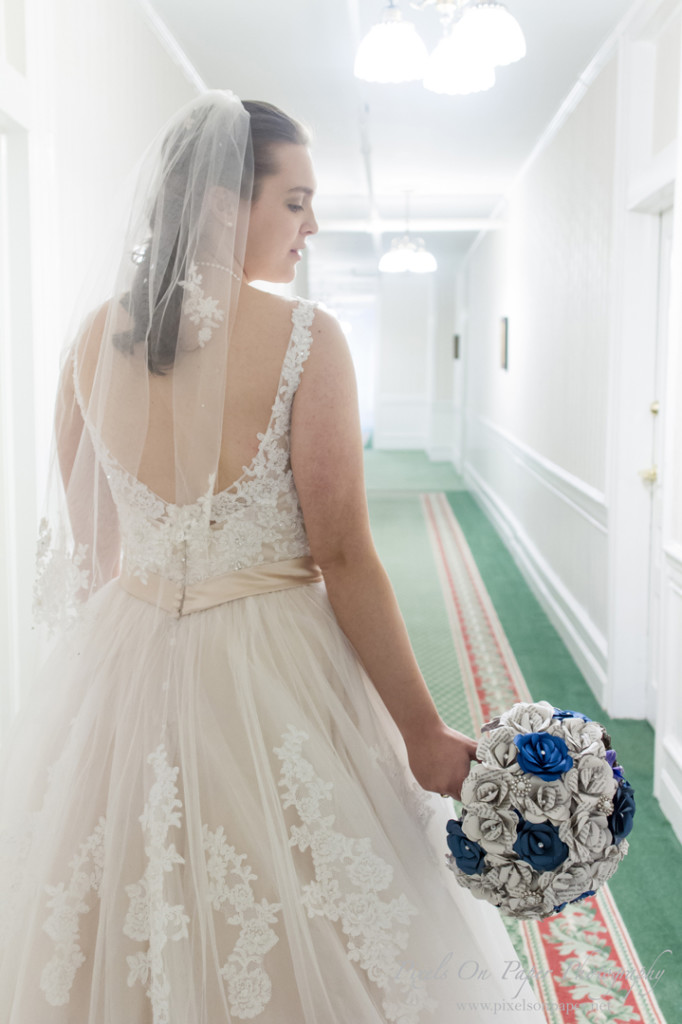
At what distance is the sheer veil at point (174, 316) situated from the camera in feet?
3.54

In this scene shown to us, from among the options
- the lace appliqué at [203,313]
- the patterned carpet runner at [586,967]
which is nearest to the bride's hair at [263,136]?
the lace appliqué at [203,313]

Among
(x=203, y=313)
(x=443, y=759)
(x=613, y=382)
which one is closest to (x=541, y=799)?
(x=443, y=759)

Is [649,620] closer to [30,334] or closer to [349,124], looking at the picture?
[30,334]

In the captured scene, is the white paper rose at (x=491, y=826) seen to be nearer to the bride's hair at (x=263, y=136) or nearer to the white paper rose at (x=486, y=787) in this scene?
the white paper rose at (x=486, y=787)

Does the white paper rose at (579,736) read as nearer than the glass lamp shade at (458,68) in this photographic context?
Yes

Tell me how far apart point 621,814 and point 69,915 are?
0.67 m

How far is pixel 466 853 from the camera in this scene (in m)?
1.02

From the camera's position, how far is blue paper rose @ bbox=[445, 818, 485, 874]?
101 cm

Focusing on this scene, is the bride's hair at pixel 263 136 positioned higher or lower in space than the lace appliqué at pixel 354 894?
higher

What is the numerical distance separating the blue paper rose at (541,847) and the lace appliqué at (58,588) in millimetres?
673

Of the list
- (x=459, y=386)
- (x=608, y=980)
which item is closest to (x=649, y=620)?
(x=608, y=980)

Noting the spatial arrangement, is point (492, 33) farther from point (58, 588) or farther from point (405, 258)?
point (405, 258)

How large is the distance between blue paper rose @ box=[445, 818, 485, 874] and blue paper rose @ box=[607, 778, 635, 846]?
15cm

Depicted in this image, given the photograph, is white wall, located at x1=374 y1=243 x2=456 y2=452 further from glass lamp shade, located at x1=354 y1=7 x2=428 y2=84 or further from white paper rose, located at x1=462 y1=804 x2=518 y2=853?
white paper rose, located at x1=462 y1=804 x2=518 y2=853
